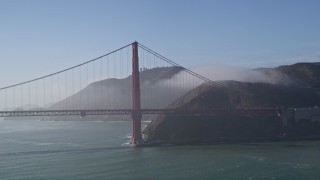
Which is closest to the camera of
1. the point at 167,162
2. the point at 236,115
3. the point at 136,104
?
the point at 167,162

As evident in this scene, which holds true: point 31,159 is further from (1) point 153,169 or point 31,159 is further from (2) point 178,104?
(2) point 178,104

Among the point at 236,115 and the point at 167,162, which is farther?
the point at 236,115

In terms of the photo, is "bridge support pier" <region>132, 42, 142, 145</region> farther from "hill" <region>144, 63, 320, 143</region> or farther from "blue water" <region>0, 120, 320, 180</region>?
"hill" <region>144, 63, 320, 143</region>

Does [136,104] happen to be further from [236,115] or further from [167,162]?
[167,162]

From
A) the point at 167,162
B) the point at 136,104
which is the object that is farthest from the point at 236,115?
the point at 167,162

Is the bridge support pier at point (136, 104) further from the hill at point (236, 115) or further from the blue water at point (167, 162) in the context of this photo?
the hill at point (236, 115)

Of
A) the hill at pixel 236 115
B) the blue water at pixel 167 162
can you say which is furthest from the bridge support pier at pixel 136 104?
the hill at pixel 236 115

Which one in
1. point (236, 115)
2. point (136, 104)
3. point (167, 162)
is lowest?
point (167, 162)

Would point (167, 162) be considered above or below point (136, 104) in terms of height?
below

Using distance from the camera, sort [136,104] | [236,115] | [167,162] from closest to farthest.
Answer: [167,162] → [136,104] → [236,115]

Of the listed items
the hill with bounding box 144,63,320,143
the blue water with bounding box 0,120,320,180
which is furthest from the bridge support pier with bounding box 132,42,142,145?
the hill with bounding box 144,63,320,143
